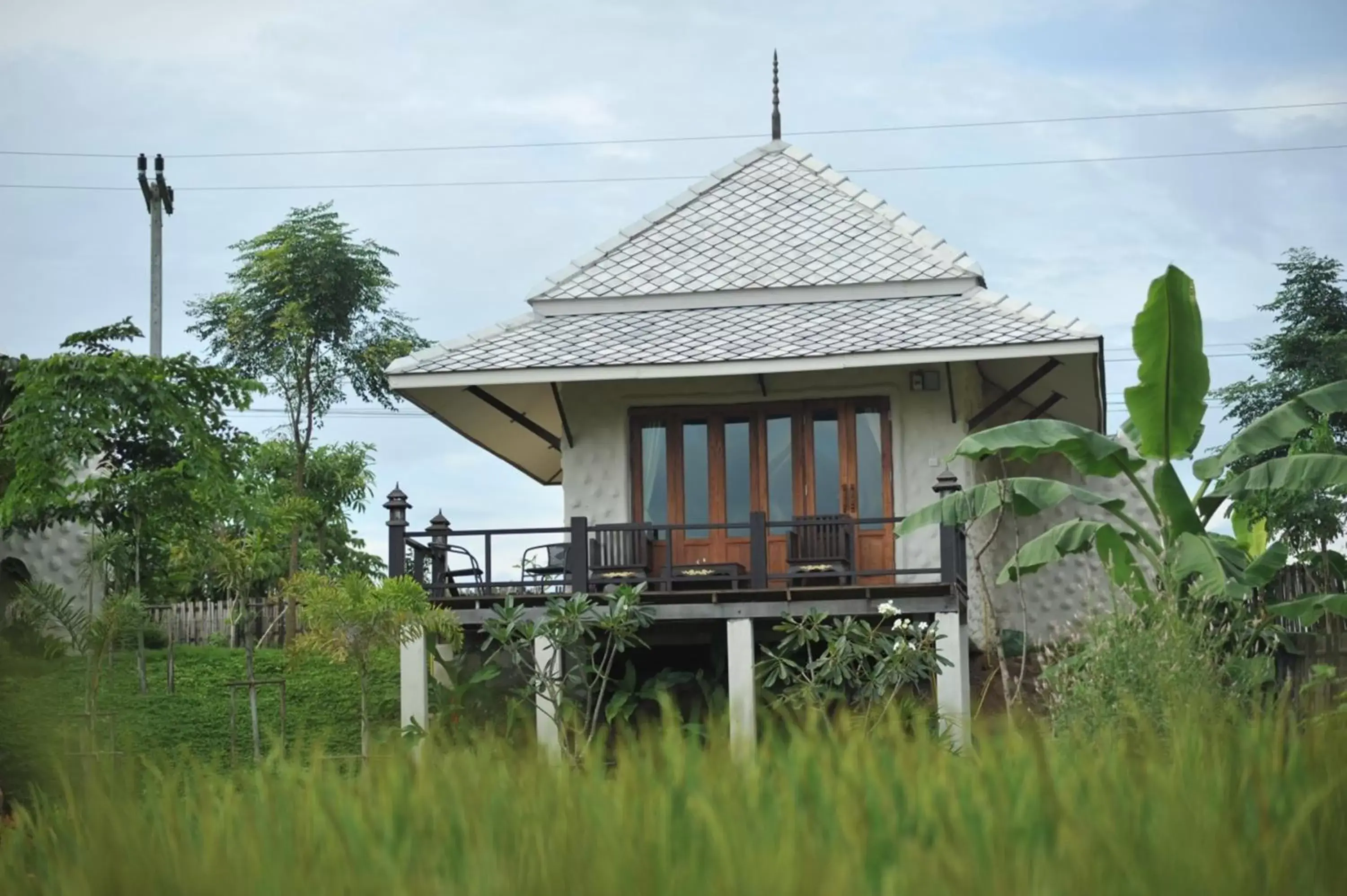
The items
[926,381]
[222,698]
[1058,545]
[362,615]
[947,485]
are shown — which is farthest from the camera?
[222,698]

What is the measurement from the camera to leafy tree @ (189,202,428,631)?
32750 millimetres

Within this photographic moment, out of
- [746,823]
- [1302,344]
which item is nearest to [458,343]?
[746,823]

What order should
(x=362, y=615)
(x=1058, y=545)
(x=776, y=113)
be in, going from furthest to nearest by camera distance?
(x=776, y=113)
(x=362, y=615)
(x=1058, y=545)

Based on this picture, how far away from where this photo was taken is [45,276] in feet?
22.7

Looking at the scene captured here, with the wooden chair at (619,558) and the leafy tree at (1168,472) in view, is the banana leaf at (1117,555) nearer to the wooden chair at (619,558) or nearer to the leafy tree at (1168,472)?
the leafy tree at (1168,472)

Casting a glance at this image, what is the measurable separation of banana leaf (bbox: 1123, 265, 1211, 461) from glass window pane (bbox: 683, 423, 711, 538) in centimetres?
500

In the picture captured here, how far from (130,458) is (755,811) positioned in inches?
679

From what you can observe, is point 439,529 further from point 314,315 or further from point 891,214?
point 314,315

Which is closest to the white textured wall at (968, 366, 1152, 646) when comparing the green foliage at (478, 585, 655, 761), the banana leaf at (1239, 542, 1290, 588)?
the banana leaf at (1239, 542, 1290, 588)

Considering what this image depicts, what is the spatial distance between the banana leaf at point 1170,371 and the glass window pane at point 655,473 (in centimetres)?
534

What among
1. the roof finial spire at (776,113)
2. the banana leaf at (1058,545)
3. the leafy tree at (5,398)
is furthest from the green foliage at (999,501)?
the leafy tree at (5,398)

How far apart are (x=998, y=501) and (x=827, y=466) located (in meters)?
3.08

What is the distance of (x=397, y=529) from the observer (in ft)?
50.4

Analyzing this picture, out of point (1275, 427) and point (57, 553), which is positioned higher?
point (1275, 427)
